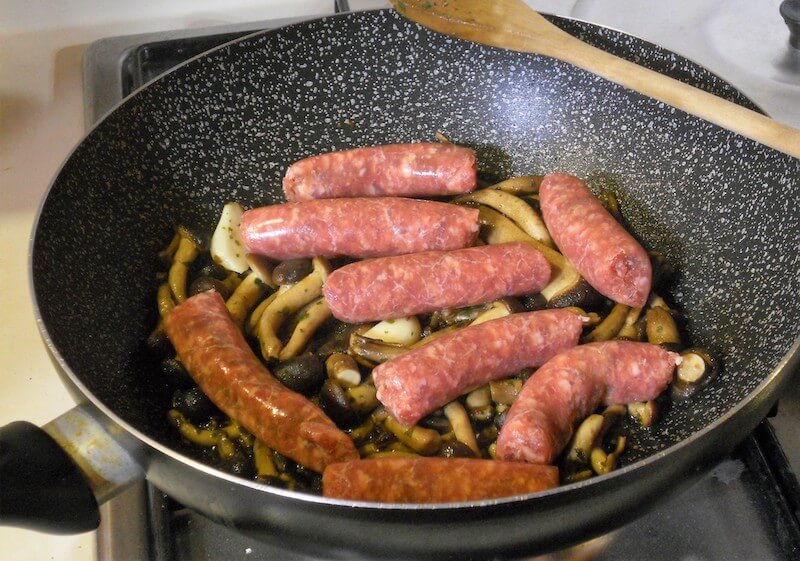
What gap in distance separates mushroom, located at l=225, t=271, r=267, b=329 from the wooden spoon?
0.75 m

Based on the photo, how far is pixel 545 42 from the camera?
174 cm

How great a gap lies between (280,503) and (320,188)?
97cm

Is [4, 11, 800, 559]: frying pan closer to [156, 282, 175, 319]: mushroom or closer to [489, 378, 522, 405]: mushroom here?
[156, 282, 175, 319]: mushroom

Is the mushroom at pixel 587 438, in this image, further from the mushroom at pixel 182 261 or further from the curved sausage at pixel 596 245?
the mushroom at pixel 182 261

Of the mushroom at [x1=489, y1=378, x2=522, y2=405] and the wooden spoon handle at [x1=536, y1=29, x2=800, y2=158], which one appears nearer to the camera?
the wooden spoon handle at [x1=536, y1=29, x2=800, y2=158]

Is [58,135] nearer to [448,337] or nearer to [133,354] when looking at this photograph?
[133,354]

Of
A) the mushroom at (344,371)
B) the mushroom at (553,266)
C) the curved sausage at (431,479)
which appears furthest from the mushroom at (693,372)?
the mushroom at (344,371)

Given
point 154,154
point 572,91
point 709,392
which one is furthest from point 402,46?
point 709,392

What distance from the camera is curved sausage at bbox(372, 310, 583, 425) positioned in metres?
1.41

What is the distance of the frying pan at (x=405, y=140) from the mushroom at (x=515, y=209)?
0.54 ft

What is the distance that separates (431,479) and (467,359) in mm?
326

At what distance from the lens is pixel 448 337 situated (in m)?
1.48

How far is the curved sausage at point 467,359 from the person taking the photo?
1410mm

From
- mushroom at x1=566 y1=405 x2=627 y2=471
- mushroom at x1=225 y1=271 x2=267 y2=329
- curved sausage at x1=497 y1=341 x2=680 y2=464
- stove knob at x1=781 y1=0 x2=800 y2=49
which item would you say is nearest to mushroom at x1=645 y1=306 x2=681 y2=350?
curved sausage at x1=497 y1=341 x2=680 y2=464
